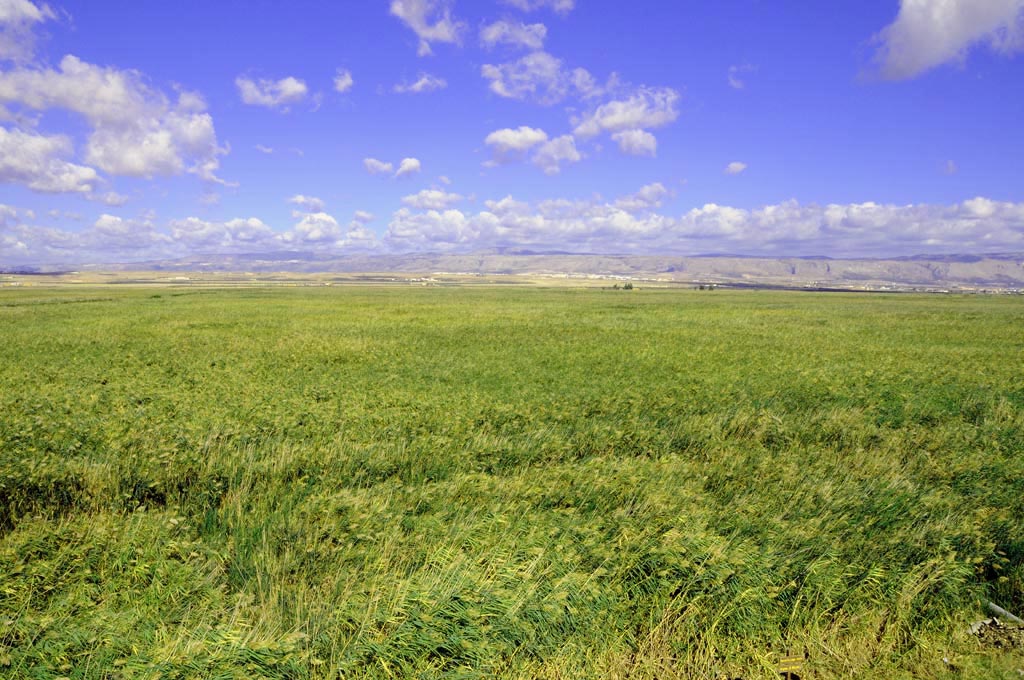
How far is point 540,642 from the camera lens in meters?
7.54

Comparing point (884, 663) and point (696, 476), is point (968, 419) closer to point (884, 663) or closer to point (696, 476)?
point (696, 476)

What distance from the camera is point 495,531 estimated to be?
32.1 ft

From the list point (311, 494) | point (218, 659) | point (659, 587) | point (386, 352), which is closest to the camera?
point (218, 659)

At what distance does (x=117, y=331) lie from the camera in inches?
1519

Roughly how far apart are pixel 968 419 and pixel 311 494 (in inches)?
822

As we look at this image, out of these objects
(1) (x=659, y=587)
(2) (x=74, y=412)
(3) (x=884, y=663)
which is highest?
(2) (x=74, y=412)

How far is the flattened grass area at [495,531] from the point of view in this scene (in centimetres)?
730

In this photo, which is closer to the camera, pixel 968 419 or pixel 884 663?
pixel 884 663

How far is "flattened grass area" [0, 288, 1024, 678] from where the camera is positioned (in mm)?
7301

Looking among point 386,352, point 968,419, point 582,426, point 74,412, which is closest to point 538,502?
point 582,426

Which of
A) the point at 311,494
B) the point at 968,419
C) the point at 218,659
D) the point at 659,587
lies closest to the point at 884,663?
the point at 659,587

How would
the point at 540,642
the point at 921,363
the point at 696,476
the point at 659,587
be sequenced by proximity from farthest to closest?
the point at 921,363
the point at 696,476
the point at 659,587
the point at 540,642

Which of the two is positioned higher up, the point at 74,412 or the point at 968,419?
the point at 74,412

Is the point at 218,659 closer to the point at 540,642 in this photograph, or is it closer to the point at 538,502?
the point at 540,642
